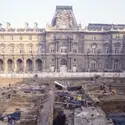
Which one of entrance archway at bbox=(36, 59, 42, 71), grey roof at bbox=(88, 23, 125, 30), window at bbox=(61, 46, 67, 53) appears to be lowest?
entrance archway at bbox=(36, 59, 42, 71)

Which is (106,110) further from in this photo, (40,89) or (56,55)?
(56,55)

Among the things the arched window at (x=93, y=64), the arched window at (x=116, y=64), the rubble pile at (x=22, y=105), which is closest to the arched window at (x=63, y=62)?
the arched window at (x=93, y=64)

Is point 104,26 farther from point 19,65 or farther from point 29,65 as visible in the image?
point 19,65

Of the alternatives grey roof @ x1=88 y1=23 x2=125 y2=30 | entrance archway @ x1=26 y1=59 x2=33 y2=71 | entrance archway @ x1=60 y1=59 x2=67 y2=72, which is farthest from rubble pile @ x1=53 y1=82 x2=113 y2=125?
grey roof @ x1=88 y1=23 x2=125 y2=30

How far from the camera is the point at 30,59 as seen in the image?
240 feet

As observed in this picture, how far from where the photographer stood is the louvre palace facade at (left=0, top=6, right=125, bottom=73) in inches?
2793

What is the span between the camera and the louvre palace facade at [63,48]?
7094 centimetres

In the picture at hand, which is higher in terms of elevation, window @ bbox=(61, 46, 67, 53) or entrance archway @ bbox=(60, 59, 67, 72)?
window @ bbox=(61, 46, 67, 53)

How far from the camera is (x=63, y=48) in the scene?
234 ft

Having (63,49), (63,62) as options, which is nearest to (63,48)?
→ (63,49)

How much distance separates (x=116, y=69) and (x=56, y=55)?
1784 centimetres

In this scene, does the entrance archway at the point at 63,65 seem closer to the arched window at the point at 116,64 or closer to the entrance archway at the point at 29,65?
the entrance archway at the point at 29,65

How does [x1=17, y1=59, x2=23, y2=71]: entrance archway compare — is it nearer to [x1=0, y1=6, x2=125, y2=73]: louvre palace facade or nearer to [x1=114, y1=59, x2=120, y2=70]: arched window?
[x1=0, y1=6, x2=125, y2=73]: louvre palace facade

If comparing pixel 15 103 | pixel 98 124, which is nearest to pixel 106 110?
pixel 98 124
